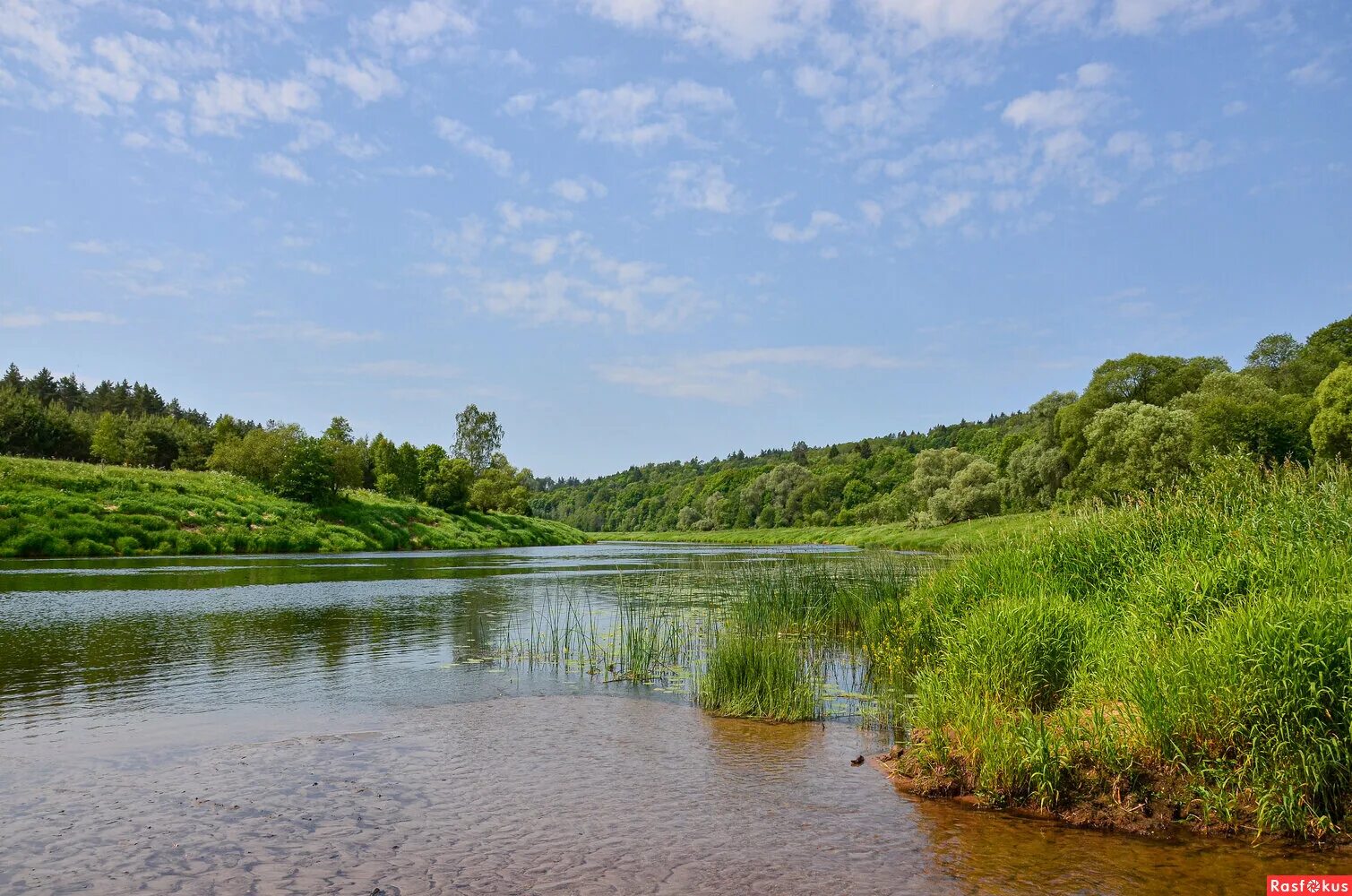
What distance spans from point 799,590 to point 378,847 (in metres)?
14.4

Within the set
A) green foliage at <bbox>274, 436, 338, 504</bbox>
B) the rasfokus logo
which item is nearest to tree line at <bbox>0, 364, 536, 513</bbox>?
green foliage at <bbox>274, 436, 338, 504</bbox>

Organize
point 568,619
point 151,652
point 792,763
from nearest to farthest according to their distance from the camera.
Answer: point 792,763 → point 151,652 → point 568,619

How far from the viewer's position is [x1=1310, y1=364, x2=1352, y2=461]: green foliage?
4824cm

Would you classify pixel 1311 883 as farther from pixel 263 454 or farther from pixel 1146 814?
pixel 263 454

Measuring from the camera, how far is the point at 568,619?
2211 cm

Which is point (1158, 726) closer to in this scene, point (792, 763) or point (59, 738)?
point (792, 763)

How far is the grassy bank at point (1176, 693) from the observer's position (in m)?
7.38

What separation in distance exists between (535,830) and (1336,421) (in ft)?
189

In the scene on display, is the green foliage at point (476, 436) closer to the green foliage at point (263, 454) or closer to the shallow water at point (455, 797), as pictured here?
the green foliage at point (263, 454)

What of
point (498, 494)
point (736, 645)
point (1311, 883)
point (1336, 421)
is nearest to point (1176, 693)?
point (1311, 883)

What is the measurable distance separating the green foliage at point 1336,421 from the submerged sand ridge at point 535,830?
5272 centimetres

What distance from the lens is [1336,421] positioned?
48469 mm

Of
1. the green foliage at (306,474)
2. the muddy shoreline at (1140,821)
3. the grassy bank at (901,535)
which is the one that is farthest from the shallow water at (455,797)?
the green foliage at (306,474)

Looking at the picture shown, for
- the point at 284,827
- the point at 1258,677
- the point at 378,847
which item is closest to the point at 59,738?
the point at 284,827
